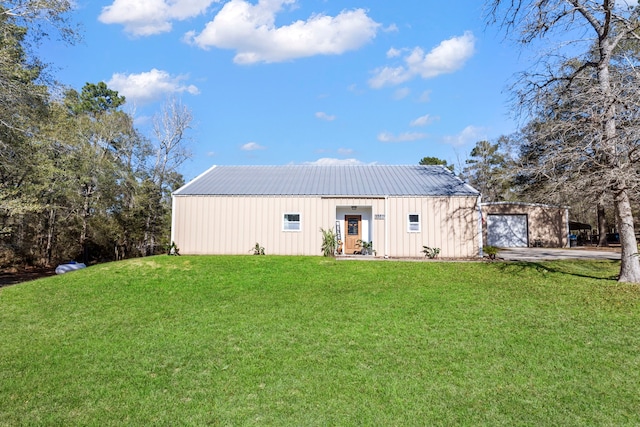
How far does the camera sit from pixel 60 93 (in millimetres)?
10523

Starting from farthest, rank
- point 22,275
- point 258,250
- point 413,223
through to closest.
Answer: point 22,275 → point 413,223 → point 258,250

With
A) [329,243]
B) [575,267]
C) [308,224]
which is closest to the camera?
[575,267]

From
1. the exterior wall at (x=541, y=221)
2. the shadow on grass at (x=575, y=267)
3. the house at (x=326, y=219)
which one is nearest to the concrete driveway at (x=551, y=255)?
the shadow on grass at (x=575, y=267)

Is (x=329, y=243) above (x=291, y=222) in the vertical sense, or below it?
below

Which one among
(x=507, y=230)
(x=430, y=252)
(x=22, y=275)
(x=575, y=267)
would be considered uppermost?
(x=507, y=230)

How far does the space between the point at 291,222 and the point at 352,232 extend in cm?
279

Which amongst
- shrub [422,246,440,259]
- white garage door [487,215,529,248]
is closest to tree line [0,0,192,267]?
shrub [422,246,440,259]

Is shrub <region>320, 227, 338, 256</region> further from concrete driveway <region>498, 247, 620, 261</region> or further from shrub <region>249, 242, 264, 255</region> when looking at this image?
concrete driveway <region>498, 247, 620, 261</region>

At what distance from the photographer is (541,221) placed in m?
22.5

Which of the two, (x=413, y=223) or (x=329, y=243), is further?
(x=413, y=223)

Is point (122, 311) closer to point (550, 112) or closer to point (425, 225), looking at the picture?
point (425, 225)

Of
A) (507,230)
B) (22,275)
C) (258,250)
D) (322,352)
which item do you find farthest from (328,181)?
(22,275)

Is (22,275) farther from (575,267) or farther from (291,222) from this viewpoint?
(575,267)

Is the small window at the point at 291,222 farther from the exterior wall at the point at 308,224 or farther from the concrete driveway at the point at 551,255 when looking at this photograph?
the concrete driveway at the point at 551,255
